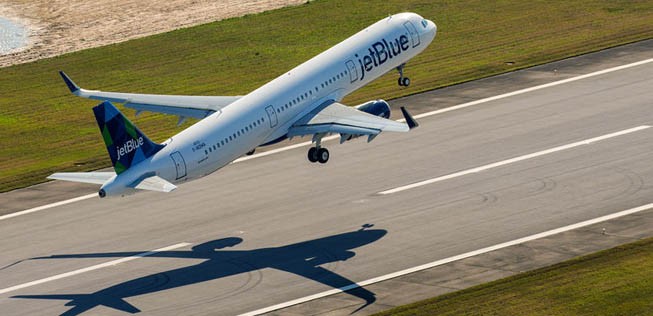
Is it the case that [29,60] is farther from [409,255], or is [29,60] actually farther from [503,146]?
[409,255]

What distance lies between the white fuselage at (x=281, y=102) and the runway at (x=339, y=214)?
4.31 m

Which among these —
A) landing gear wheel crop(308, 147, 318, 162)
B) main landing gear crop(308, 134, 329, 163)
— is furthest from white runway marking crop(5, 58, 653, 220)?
main landing gear crop(308, 134, 329, 163)

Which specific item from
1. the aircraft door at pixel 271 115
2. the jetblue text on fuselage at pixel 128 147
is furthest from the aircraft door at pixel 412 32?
the jetblue text on fuselage at pixel 128 147

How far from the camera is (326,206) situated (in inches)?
2985

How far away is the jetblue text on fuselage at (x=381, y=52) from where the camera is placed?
84050 millimetres

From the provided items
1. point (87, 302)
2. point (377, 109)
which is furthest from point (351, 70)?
point (87, 302)

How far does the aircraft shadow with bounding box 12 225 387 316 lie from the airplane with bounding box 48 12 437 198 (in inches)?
171

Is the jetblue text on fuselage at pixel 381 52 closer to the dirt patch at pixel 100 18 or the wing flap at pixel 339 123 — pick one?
the wing flap at pixel 339 123

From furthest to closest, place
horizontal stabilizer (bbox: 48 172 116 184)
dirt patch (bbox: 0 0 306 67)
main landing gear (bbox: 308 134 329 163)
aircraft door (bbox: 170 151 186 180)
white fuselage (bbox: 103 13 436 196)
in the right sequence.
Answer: dirt patch (bbox: 0 0 306 67) → main landing gear (bbox: 308 134 329 163) → white fuselage (bbox: 103 13 436 196) → aircraft door (bbox: 170 151 186 180) → horizontal stabilizer (bbox: 48 172 116 184)

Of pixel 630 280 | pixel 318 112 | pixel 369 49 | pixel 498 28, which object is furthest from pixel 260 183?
pixel 498 28

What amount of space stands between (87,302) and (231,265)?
7955mm

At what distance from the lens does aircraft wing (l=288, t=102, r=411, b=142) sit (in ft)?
240

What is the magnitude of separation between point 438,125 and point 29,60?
4138 cm

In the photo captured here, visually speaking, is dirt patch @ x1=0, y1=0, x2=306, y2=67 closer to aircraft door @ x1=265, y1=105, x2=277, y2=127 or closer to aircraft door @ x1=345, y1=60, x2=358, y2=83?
aircraft door @ x1=345, y1=60, x2=358, y2=83
